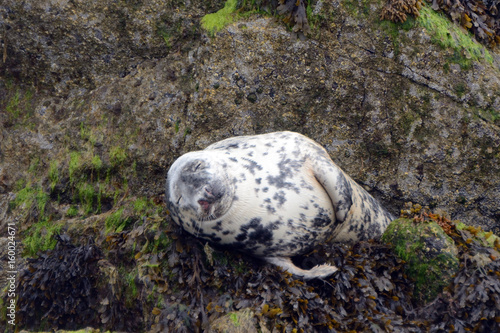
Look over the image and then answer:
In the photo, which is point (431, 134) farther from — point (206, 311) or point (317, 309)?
point (206, 311)

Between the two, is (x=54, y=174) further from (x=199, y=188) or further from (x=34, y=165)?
(x=199, y=188)

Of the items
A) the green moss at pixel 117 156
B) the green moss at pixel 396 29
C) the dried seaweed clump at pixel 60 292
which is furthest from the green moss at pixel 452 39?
the dried seaweed clump at pixel 60 292

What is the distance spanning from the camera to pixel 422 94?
4.66 m

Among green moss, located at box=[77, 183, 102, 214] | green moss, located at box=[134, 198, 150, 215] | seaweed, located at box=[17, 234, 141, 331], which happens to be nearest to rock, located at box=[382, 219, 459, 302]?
seaweed, located at box=[17, 234, 141, 331]

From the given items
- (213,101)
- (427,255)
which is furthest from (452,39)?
(213,101)

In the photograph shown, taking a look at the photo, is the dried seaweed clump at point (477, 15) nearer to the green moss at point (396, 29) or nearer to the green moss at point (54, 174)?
the green moss at point (396, 29)

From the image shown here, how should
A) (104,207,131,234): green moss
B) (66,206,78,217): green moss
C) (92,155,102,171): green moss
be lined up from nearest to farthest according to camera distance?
1. (104,207,131,234): green moss
2. (66,206,78,217): green moss
3. (92,155,102,171): green moss

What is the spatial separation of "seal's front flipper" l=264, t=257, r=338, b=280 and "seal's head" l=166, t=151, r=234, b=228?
23.8 inches

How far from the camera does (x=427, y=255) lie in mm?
3615

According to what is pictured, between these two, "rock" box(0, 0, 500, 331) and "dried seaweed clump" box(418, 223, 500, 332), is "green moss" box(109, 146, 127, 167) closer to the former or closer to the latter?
"rock" box(0, 0, 500, 331)

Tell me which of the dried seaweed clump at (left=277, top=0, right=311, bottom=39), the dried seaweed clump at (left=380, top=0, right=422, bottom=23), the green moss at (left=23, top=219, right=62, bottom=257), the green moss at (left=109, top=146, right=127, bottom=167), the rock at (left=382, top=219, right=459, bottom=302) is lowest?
the green moss at (left=23, top=219, right=62, bottom=257)

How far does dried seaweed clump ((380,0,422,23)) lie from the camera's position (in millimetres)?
4574

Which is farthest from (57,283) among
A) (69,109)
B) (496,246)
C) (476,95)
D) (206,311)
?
(476,95)

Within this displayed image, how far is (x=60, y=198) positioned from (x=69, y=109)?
947mm
